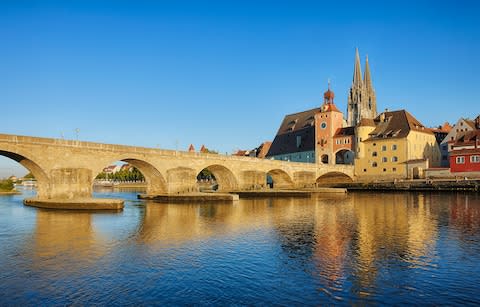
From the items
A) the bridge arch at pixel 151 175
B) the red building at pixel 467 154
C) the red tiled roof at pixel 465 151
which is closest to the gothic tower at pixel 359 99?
the red building at pixel 467 154

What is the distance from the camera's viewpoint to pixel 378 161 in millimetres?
81562

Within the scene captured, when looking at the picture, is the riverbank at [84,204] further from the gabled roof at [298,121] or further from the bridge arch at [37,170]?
the gabled roof at [298,121]

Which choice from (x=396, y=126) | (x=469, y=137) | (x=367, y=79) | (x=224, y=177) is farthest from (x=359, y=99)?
(x=224, y=177)

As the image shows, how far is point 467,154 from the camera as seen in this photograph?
6662 cm

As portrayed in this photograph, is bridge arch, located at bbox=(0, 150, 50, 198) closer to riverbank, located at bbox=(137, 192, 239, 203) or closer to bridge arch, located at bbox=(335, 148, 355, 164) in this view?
riverbank, located at bbox=(137, 192, 239, 203)

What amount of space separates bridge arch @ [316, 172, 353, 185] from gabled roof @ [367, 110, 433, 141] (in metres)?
10.1

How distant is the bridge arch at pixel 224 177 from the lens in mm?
60531

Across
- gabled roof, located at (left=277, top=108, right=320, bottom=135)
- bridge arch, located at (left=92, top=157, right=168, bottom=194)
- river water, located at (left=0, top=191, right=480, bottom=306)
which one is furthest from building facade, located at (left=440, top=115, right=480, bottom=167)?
river water, located at (left=0, top=191, right=480, bottom=306)

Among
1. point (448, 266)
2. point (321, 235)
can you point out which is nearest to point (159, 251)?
point (321, 235)

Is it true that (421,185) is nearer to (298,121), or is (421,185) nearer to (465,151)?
(465,151)

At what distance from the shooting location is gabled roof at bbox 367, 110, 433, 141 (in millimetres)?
78438

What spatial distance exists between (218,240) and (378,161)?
69.3 metres

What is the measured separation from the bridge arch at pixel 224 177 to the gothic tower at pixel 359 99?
262 feet

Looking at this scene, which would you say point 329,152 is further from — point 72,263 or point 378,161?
point 72,263
